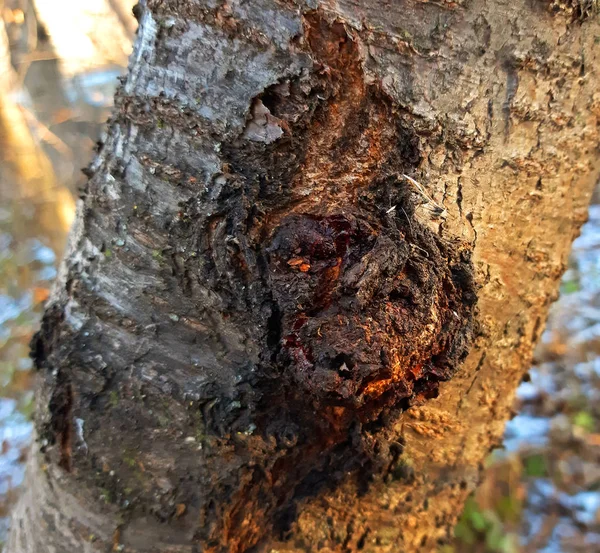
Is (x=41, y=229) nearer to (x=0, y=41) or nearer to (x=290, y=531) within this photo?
(x=0, y=41)

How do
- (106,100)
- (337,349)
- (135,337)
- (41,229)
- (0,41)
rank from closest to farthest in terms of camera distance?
1. (337,349)
2. (135,337)
3. (0,41)
4. (41,229)
5. (106,100)

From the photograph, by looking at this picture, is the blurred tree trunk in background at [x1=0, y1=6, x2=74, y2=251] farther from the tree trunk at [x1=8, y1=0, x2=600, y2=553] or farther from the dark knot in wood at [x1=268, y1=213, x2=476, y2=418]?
the dark knot in wood at [x1=268, y1=213, x2=476, y2=418]

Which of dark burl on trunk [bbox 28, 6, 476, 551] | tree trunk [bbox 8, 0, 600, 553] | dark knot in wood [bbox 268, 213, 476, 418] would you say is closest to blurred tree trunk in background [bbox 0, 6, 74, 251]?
tree trunk [bbox 8, 0, 600, 553]

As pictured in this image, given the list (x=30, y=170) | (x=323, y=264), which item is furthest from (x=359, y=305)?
(x=30, y=170)

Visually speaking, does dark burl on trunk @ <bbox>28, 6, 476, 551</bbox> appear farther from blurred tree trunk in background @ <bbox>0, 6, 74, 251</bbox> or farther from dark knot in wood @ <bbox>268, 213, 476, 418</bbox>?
blurred tree trunk in background @ <bbox>0, 6, 74, 251</bbox>

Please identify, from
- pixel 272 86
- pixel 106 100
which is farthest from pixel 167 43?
pixel 106 100

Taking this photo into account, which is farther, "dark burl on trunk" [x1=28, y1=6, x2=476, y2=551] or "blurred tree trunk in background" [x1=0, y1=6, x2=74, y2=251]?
"blurred tree trunk in background" [x1=0, y1=6, x2=74, y2=251]

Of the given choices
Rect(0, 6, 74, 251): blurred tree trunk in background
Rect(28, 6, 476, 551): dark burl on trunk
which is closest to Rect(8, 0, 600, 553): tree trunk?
Rect(28, 6, 476, 551): dark burl on trunk

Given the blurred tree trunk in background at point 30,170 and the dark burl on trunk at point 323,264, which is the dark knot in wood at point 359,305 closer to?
the dark burl on trunk at point 323,264
